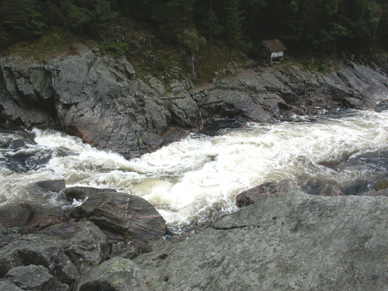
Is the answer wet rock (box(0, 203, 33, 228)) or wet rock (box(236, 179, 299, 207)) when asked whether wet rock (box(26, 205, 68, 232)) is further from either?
wet rock (box(236, 179, 299, 207))

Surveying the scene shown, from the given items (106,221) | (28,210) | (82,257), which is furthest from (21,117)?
(82,257)

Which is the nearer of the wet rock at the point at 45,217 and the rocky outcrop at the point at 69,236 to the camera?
the rocky outcrop at the point at 69,236

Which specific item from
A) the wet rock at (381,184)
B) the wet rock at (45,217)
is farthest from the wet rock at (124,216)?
the wet rock at (381,184)

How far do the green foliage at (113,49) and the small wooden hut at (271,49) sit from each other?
18.0 metres

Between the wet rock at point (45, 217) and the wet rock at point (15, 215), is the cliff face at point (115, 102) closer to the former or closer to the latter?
the wet rock at point (45, 217)

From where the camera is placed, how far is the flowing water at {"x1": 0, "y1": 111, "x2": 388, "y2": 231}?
13.9 meters

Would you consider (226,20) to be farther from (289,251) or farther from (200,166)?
(289,251)

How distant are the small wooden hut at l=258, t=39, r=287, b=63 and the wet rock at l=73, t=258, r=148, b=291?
33145 millimetres

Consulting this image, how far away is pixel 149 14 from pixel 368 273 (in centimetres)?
3355

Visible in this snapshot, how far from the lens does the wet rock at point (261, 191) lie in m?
13.3

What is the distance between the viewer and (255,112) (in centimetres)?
2589

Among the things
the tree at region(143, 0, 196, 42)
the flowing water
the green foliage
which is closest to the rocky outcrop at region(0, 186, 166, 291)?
the flowing water

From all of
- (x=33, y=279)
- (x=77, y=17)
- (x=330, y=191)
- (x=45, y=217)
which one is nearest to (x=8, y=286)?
(x=33, y=279)

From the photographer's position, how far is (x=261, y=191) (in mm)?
13703
